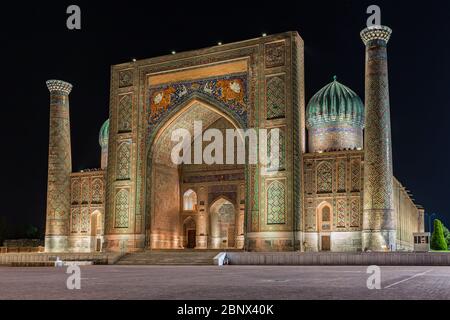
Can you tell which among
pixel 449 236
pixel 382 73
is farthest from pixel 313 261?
pixel 449 236

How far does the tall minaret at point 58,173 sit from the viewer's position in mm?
17719

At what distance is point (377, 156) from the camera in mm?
13461

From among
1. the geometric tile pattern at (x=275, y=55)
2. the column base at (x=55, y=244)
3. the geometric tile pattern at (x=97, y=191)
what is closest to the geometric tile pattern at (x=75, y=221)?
the column base at (x=55, y=244)

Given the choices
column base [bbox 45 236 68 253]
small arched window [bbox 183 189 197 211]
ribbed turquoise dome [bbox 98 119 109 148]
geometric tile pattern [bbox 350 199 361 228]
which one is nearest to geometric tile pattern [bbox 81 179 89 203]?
column base [bbox 45 236 68 253]

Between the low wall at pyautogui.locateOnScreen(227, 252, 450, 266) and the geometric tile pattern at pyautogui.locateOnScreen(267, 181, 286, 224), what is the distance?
8.98 ft

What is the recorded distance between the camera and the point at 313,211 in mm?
14734

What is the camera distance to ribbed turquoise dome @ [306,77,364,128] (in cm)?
1734

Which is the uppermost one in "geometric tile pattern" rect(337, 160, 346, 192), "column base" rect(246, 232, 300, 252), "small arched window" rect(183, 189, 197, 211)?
"geometric tile pattern" rect(337, 160, 346, 192)

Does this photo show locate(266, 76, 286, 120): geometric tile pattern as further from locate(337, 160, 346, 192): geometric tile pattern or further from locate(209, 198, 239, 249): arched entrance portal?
locate(209, 198, 239, 249): arched entrance portal

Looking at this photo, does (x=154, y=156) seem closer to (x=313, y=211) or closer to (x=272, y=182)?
(x=272, y=182)

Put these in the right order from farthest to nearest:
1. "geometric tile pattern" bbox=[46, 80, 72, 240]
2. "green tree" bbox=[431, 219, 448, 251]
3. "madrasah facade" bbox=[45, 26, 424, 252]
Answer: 1. "green tree" bbox=[431, 219, 448, 251]
2. "geometric tile pattern" bbox=[46, 80, 72, 240]
3. "madrasah facade" bbox=[45, 26, 424, 252]

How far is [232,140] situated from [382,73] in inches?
218

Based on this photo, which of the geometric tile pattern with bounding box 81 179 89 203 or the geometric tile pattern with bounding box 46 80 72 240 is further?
the geometric tile pattern with bounding box 81 179 89 203

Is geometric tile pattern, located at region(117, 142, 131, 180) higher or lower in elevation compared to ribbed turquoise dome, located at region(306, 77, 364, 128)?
lower
